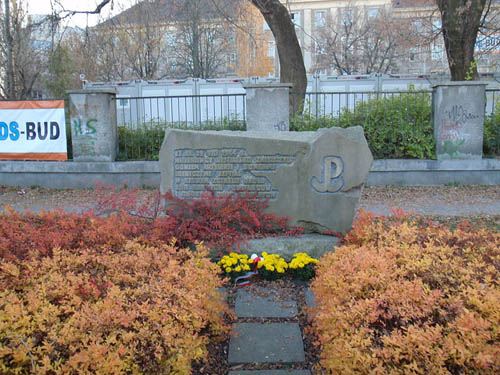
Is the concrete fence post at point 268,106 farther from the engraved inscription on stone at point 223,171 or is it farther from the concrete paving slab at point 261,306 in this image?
the concrete paving slab at point 261,306

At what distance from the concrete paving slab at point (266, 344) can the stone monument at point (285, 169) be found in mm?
1823

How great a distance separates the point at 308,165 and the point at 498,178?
6.64 m

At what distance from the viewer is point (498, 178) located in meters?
9.86

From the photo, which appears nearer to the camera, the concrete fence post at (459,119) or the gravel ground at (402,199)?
the gravel ground at (402,199)

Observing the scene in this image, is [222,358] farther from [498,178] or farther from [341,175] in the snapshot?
[498,178]

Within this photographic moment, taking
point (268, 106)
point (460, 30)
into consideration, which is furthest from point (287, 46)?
point (460, 30)

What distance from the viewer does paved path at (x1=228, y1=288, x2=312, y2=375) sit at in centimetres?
324

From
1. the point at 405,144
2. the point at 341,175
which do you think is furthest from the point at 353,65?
the point at 341,175

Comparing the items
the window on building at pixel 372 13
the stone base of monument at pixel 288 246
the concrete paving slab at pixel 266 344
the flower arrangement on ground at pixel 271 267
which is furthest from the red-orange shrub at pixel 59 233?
the window on building at pixel 372 13

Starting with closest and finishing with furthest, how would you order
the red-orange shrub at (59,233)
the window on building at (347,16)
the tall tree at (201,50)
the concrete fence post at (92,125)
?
the red-orange shrub at (59,233) → the concrete fence post at (92,125) → the tall tree at (201,50) → the window on building at (347,16)

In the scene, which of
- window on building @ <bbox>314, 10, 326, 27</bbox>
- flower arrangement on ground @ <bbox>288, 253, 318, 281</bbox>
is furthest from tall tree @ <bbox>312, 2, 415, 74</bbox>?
flower arrangement on ground @ <bbox>288, 253, 318, 281</bbox>

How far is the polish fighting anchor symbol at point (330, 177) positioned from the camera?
206 inches

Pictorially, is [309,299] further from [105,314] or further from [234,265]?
[105,314]

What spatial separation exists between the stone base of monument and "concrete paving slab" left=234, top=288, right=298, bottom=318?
0.60 metres
